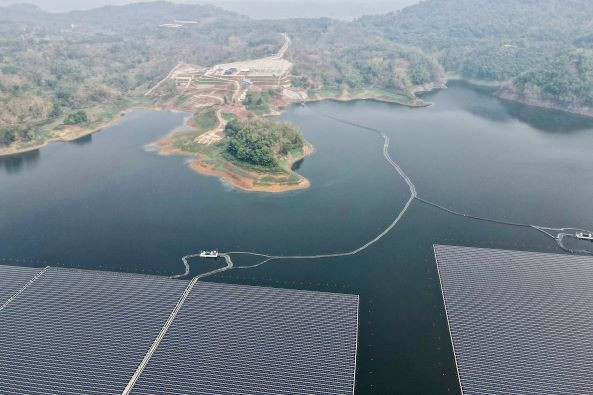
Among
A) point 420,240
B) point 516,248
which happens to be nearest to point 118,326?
point 420,240

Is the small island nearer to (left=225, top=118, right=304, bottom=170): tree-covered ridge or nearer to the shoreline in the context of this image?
(left=225, top=118, right=304, bottom=170): tree-covered ridge

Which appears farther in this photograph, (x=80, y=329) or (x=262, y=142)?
(x=262, y=142)

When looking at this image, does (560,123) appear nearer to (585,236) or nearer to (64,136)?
(585,236)

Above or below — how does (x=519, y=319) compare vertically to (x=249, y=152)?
below

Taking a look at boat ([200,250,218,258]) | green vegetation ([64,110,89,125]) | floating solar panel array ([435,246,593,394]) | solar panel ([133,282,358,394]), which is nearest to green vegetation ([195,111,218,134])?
green vegetation ([64,110,89,125])

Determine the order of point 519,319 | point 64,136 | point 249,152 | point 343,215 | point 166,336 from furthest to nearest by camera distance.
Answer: point 64,136 → point 249,152 → point 343,215 → point 519,319 → point 166,336

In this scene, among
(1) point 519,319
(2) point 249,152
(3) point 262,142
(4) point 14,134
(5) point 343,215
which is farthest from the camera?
(4) point 14,134

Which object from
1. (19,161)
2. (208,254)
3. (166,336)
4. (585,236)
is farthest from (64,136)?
(585,236)
